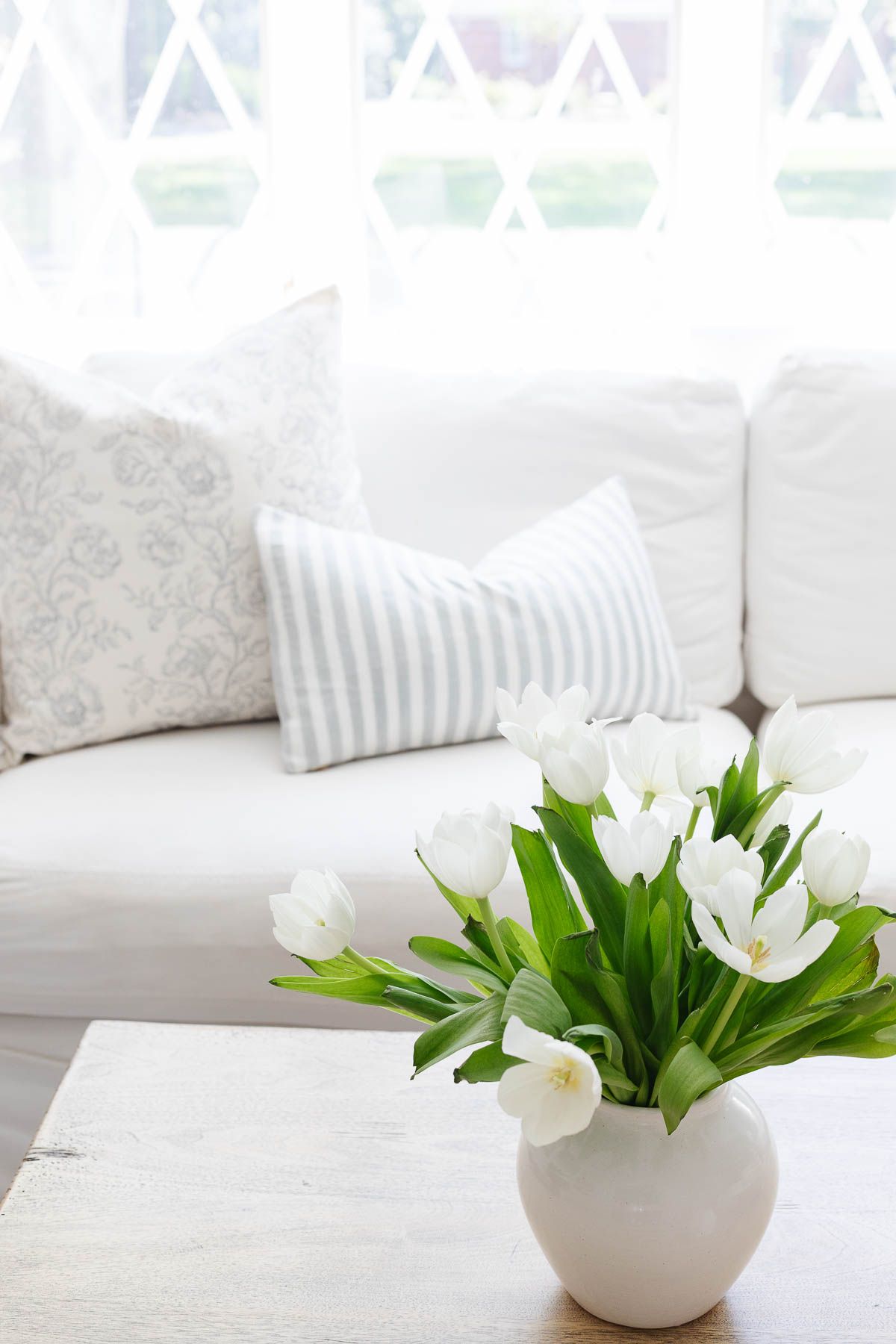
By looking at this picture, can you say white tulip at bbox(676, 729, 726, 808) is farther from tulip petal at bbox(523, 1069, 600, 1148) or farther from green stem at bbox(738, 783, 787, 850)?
tulip petal at bbox(523, 1069, 600, 1148)

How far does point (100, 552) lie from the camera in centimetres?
155

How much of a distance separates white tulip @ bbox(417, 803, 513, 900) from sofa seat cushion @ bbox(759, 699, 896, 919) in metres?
0.60

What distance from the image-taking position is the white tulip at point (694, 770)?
674 millimetres

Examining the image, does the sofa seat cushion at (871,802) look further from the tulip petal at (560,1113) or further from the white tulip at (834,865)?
the tulip petal at (560,1113)

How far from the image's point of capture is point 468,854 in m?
0.62

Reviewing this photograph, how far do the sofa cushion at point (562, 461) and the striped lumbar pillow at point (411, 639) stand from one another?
0.19 m

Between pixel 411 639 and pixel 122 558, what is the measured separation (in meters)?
0.37

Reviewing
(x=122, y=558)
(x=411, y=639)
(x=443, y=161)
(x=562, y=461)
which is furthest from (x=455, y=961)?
(x=443, y=161)

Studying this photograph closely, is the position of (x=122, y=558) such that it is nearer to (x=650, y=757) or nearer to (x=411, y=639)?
(x=411, y=639)

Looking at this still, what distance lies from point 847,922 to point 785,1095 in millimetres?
339


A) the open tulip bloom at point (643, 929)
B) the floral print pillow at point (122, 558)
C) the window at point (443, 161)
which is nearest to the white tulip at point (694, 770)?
the open tulip bloom at point (643, 929)

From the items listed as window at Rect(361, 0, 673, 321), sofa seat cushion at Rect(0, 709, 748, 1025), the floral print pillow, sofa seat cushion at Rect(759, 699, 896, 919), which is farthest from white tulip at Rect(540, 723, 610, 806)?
window at Rect(361, 0, 673, 321)

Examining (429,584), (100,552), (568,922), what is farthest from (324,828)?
(568,922)

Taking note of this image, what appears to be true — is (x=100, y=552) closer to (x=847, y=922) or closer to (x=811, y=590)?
(x=811, y=590)
